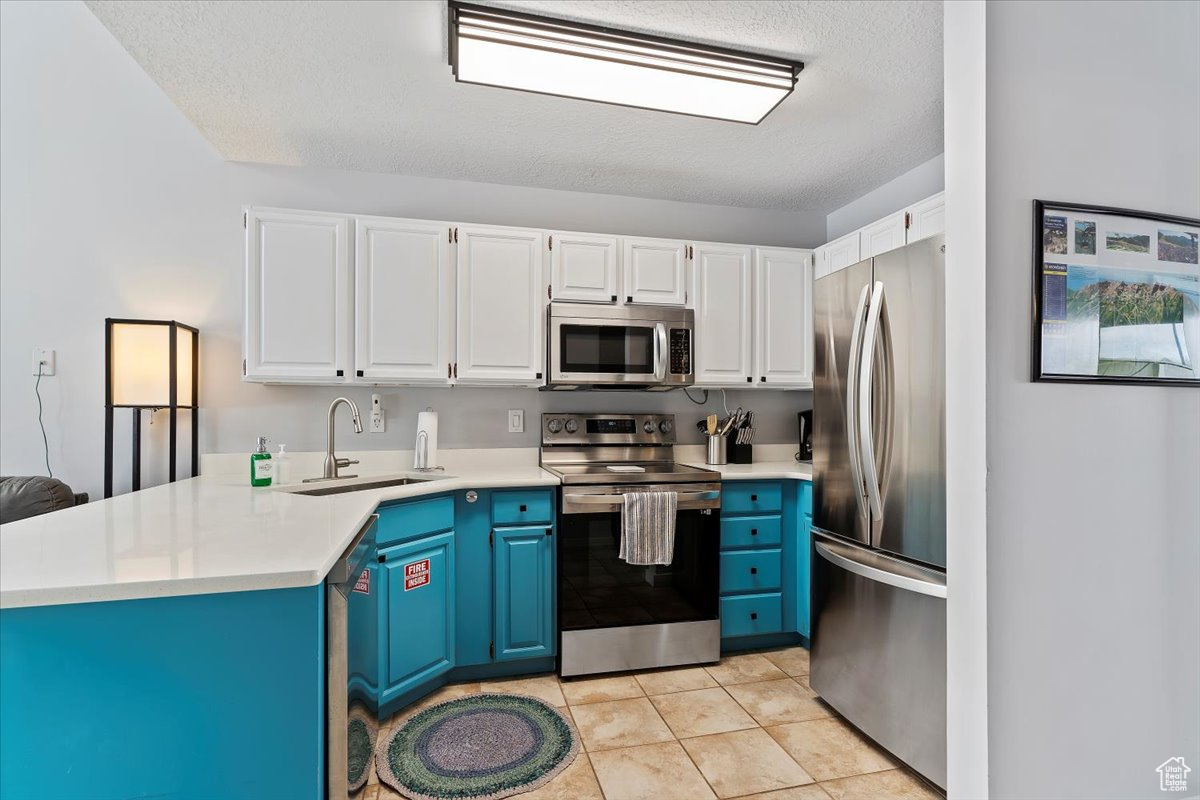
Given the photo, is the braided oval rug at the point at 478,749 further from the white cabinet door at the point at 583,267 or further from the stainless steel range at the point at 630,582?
the white cabinet door at the point at 583,267

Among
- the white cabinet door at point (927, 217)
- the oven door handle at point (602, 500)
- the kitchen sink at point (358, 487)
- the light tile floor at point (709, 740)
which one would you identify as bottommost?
the light tile floor at point (709, 740)

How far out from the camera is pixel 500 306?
9.77 ft

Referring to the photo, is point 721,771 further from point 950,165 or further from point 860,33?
point 860,33

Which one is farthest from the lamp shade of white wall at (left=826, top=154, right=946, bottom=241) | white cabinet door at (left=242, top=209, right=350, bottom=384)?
white wall at (left=826, top=154, right=946, bottom=241)

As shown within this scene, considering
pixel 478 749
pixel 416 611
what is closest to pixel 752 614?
pixel 478 749

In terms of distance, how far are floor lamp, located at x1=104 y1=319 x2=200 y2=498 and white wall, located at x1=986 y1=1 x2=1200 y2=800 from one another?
302cm

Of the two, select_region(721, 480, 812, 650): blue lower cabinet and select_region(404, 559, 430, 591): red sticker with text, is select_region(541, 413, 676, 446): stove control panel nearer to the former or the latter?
select_region(721, 480, 812, 650): blue lower cabinet

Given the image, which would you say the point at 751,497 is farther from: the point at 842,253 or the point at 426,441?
the point at 426,441

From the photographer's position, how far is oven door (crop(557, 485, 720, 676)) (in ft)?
8.87

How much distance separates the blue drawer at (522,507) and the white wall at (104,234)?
80cm

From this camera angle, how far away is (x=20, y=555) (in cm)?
120

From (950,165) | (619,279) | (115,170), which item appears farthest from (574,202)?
(950,165)

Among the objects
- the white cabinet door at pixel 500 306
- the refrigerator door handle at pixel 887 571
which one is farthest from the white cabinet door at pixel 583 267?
the refrigerator door handle at pixel 887 571

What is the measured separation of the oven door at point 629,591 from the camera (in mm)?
2705
